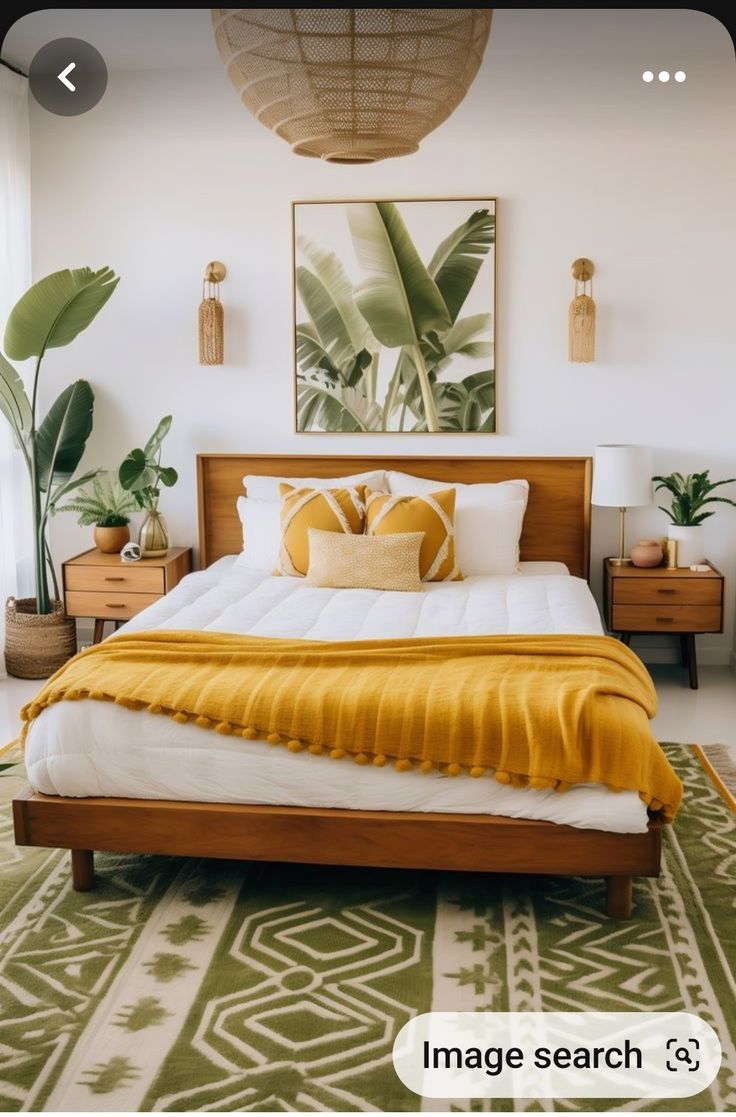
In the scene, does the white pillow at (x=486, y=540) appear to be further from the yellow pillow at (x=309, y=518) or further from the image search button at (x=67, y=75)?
the image search button at (x=67, y=75)

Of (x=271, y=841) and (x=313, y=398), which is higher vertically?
(x=313, y=398)

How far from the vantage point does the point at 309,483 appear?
15.2 ft

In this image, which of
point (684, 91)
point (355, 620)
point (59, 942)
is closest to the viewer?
point (59, 942)

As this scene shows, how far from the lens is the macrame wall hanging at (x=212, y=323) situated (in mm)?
4695

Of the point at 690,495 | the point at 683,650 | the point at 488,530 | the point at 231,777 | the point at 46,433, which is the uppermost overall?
the point at 46,433

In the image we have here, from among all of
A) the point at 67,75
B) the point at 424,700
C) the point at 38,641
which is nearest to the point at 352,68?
the point at 67,75

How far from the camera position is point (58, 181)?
15.6 ft

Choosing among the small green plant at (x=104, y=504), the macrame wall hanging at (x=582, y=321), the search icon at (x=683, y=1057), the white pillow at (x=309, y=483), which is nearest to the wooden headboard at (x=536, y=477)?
the white pillow at (x=309, y=483)

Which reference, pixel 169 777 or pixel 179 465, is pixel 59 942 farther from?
pixel 179 465

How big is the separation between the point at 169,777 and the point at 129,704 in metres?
0.21

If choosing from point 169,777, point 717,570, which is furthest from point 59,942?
point 717,570

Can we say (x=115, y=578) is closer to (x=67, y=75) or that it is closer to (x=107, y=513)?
(x=107, y=513)

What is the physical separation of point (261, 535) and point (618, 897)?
226 centimetres

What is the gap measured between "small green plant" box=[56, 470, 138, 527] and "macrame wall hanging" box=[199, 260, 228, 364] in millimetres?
685
